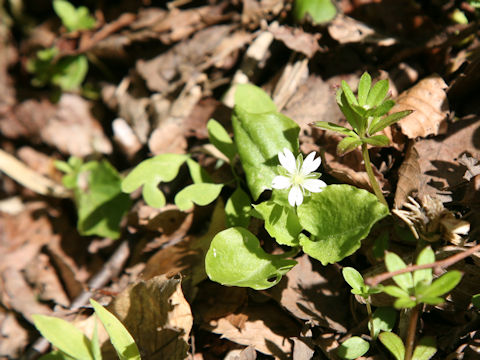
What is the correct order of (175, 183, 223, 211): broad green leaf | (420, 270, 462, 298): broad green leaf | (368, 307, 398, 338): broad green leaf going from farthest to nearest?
(175, 183, 223, 211): broad green leaf, (368, 307, 398, 338): broad green leaf, (420, 270, 462, 298): broad green leaf

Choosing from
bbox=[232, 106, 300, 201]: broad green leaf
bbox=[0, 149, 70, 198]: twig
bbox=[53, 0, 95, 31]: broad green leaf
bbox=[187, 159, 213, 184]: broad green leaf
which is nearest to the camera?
bbox=[232, 106, 300, 201]: broad green leaf

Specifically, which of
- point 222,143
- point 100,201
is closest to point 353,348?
point 222,143

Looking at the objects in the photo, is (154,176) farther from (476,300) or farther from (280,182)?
(476,300)

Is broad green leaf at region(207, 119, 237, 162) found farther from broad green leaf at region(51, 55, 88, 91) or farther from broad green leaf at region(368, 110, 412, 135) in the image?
broad green leaf at region(51, 55, 88, 91)

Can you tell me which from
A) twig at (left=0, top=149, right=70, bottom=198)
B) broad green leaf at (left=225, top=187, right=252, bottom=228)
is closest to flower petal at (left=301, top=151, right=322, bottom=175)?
broad green leaf at (left=225, top=187, right=252, bottom=228)

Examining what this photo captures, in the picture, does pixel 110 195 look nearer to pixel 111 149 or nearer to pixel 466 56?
pixel 111 149

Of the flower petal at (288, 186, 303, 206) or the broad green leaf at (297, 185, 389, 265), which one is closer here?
the broad green leaf at (297, 185, 389, 265)
